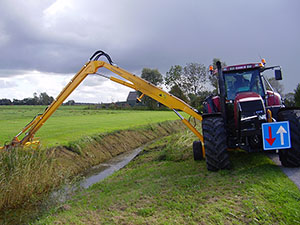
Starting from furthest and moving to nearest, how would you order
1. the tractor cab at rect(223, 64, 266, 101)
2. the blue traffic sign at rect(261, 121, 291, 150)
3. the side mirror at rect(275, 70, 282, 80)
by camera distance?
the tractor cab at rect(223, 64, 266, 101) → the side mirror at rect(275, 70, 282, 80) → the blue traffic sign at rect(261, 121, 291, 150)

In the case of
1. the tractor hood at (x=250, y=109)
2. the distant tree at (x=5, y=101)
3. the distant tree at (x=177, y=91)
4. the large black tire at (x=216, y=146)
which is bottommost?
the large black tire at (x=216, y=146)

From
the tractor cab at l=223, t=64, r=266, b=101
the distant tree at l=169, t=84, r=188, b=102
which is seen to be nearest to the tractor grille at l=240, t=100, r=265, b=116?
the tractor cab at l=223, t=64, r=266, b=101

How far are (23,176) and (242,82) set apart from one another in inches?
293

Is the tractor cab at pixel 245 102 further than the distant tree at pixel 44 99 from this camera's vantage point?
No

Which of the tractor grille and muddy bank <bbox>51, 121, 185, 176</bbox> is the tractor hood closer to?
the tractor grille

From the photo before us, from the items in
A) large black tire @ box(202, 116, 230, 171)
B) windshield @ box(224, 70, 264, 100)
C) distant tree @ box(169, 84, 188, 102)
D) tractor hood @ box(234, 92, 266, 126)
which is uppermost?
distant tree @ box(169, 84, 188, 102)

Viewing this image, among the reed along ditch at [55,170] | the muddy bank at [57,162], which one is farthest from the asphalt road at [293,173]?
the muddy bank at [57,162]

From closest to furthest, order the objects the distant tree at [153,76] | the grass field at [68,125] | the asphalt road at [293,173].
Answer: the asphalt road at [293,173] < the grass field at [68,125] < the distant tree at [153,76]

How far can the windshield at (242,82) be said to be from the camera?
927 cm

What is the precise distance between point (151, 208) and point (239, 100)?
4225mm

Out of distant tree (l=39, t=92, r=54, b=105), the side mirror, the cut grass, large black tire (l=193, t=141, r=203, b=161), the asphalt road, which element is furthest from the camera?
distant tree (l=39, t=92, r=54, b=105)

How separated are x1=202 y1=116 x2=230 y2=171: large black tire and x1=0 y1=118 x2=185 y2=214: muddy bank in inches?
205

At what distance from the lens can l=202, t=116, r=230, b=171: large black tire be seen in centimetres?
744

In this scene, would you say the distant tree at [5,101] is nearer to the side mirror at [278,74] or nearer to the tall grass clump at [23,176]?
the tall grass clump at [23,176]
